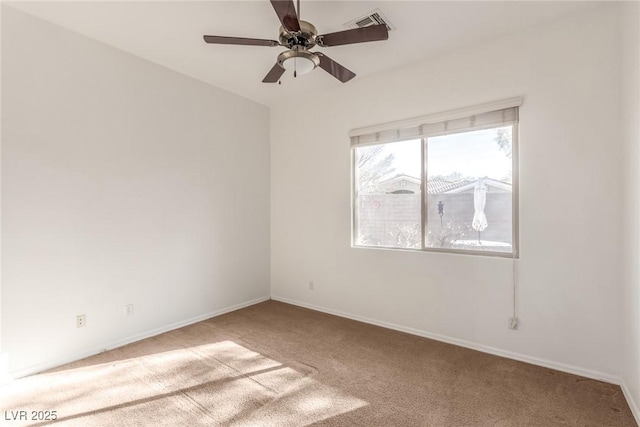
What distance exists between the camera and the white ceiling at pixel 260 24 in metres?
2.37

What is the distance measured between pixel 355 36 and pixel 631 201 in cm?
217

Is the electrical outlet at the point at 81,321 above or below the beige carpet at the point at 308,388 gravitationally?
above

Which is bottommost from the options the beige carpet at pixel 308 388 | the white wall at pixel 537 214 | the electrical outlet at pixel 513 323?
the beige carpet at pixel 308 388

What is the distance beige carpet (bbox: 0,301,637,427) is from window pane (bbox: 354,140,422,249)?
1133 millimetres

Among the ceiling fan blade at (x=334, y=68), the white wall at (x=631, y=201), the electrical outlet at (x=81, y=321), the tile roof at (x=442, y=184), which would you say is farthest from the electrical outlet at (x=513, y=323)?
the electrical outlet at (x=81, y=321)

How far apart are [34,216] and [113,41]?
1.73 m

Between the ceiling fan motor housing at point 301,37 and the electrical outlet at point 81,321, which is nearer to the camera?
the ceiling fan motor housing at point 301,37

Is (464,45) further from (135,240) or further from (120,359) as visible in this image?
(120,359)

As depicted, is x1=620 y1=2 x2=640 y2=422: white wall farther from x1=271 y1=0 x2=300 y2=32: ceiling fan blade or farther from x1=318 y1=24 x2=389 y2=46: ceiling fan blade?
x1=271 y1=0 x2=300 y2=32: ceiling fan blade

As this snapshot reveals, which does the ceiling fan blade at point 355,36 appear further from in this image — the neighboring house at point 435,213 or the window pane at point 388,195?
the neighboring house at point 435,213

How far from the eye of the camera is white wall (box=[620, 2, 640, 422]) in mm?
Answer: 1927

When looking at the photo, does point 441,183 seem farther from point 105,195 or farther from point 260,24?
point 105,195

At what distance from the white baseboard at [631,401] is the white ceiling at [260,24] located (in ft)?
9.34

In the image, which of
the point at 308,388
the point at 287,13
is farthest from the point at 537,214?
the point at 287,13
